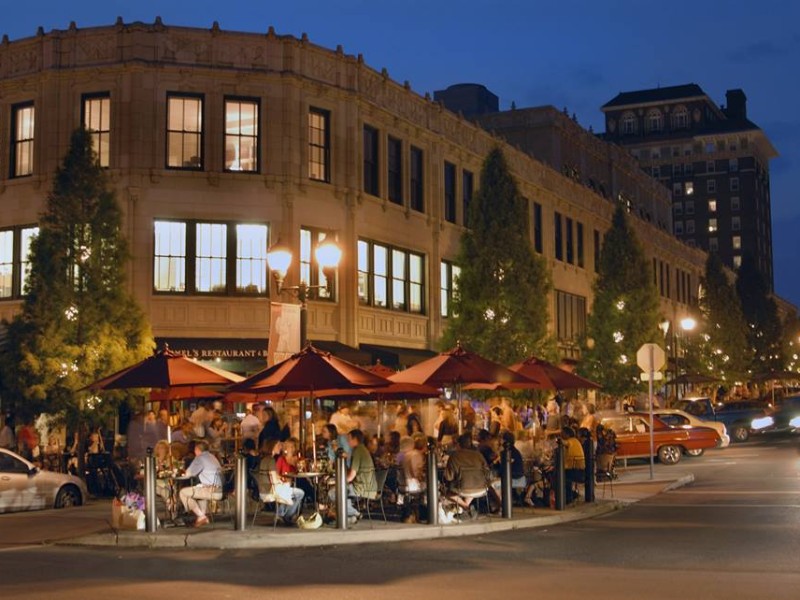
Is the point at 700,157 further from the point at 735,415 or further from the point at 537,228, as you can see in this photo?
the point at 735,415

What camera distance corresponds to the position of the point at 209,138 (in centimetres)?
3062

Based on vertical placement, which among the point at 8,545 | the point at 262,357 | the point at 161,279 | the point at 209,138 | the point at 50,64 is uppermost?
the point at 50,64

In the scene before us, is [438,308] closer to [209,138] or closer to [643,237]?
[209,138]

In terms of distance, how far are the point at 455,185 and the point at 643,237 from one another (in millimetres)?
26082

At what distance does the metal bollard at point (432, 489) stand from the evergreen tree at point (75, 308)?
33.1 ft

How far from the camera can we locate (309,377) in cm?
1795

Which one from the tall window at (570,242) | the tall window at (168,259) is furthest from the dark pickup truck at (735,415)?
the tall window at (168,259)

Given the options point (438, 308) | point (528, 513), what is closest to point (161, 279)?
point (438, 308)

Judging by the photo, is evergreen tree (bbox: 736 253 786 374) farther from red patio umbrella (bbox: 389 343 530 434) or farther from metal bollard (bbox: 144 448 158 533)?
metal bollard (bbox: 144 448 158 533)

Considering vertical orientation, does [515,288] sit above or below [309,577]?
above

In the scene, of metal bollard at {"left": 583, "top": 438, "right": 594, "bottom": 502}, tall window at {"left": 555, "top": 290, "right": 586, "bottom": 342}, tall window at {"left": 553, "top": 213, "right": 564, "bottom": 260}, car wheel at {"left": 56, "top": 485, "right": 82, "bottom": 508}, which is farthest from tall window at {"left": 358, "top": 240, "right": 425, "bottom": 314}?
metal bollard at {"left": 583, "top": 438, "right": 594, "bottom": 502}

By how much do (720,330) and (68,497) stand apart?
5727 centimetres

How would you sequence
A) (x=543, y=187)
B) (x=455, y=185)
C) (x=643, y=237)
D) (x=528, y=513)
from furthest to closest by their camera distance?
(x=643, y=237) → (x=543, y=187) → (x=455, y=185) → (x=528, y=513)

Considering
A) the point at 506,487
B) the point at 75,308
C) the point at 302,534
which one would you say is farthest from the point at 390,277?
the point at 302,534
